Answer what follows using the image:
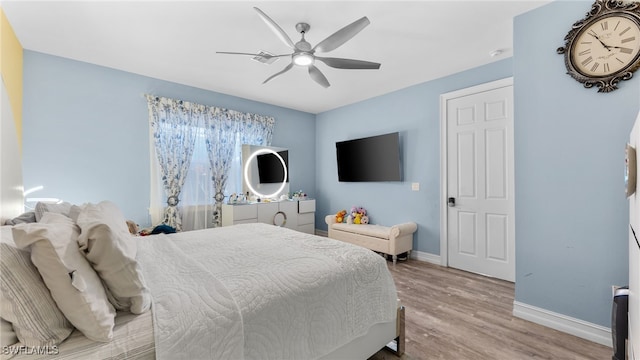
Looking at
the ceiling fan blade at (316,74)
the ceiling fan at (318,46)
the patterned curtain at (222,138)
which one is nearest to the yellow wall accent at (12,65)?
the ceiling fan at (318,46)

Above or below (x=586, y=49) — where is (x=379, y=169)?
below

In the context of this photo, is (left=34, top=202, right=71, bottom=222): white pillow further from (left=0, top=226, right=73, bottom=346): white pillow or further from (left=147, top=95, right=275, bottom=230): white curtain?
(left=147, top=95, right=275, bottom=230): white curtain

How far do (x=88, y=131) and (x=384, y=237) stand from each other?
13.5 feet

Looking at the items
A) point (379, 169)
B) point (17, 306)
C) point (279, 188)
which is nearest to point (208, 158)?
point (279, 188)

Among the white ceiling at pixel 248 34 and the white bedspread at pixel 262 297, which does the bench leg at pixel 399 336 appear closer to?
the white bedspread at pixel 262 297

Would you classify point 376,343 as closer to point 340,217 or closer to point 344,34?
point 344,34

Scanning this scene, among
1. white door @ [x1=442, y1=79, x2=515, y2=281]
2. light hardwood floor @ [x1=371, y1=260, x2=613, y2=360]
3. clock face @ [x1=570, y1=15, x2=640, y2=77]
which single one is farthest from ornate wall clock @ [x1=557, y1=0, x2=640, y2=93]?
light hardwood floor @ [x1=371, y1=260, x2=613, y2=360]

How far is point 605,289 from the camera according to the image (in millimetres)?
1896

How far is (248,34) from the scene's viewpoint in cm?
259

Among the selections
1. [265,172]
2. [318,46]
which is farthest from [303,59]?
[265,172]

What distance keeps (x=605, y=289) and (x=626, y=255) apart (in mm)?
284

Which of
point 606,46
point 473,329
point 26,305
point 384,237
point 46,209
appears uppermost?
point 606,46

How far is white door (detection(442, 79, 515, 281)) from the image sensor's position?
10.3 feet

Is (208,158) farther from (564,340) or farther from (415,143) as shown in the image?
(564,340)
